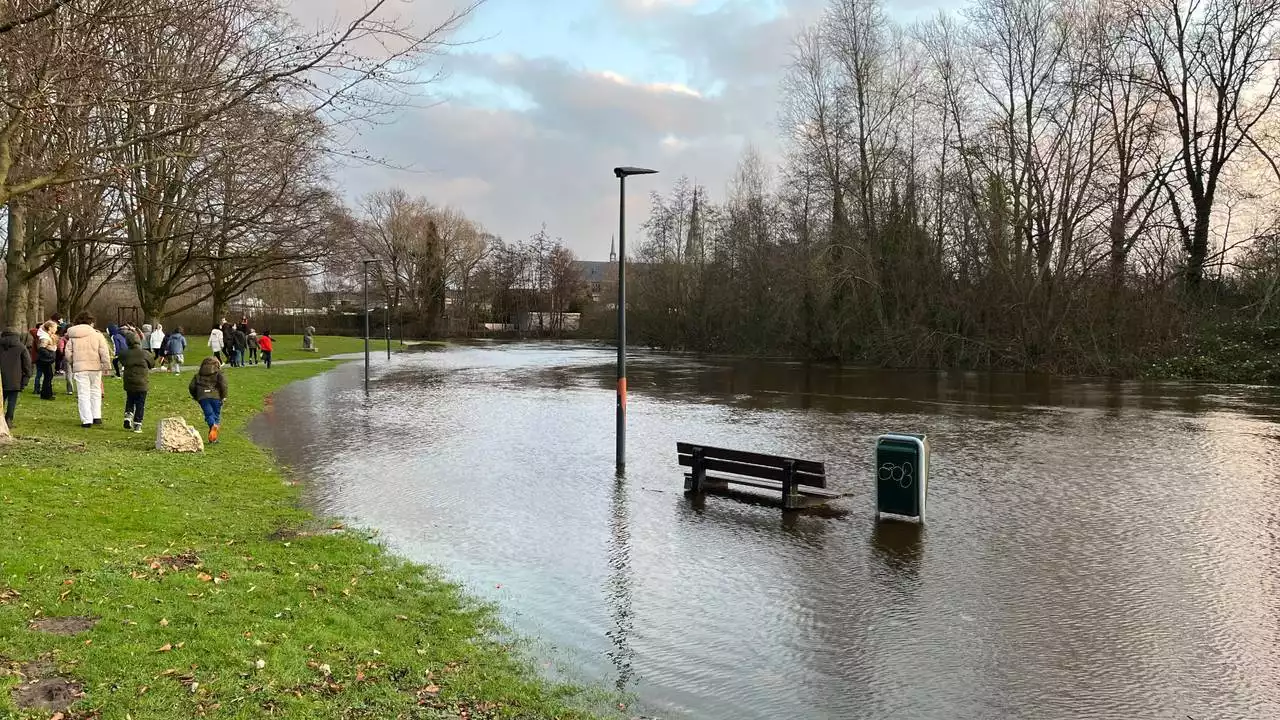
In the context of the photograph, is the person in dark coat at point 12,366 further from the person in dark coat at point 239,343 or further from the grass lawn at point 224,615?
the person in dark coat at point 239,343

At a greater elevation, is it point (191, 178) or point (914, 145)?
point (914, 145)

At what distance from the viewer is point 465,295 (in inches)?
3469

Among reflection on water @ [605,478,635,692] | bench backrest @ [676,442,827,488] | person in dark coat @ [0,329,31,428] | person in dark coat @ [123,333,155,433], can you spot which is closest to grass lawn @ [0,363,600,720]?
reflection on water @ [605,478,635,692]

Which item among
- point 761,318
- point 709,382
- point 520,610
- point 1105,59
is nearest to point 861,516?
point 520,610

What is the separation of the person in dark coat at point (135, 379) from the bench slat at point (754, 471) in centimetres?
892

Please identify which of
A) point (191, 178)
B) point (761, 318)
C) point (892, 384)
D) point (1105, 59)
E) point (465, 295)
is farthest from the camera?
point (465, 295)

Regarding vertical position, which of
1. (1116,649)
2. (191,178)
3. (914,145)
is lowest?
(1116,649)

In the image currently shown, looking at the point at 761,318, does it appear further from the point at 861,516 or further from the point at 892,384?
the point at 861,516

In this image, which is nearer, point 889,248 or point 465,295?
point 889,248

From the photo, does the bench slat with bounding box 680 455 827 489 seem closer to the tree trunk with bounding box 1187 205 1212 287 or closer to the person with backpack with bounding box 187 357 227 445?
the person with backpack with bounding box 187 357 227 445

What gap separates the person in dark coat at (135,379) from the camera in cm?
1324

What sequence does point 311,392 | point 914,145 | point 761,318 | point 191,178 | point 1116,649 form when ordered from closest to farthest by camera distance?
point 1116,649
point 191,178
point 311,392
point 914,145
point 761,318

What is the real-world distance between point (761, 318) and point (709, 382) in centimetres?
2302

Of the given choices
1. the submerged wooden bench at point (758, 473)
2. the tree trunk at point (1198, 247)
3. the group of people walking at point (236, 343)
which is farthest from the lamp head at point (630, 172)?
the tree trunk at point (1198, 247)
